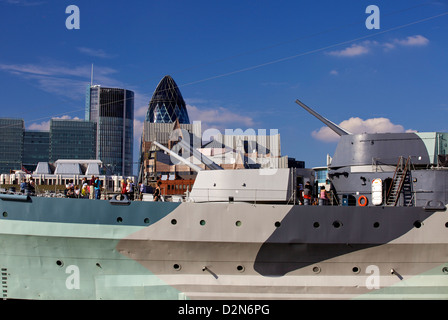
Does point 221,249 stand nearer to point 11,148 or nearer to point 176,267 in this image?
point 176,267

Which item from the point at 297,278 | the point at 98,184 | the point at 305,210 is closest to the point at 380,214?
the point at 305,210

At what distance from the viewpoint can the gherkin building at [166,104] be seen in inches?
7180

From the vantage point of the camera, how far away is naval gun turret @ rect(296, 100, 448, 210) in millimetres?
14594

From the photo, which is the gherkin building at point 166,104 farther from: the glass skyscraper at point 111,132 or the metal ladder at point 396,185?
the metal ladder at point 396,185

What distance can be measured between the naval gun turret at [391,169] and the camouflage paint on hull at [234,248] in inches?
36.7

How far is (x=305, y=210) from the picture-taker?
13711 mm

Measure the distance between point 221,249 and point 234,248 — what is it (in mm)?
382

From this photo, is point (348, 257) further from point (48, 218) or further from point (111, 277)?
point (48, 218)

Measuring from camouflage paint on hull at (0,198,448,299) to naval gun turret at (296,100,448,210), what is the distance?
933 mm
